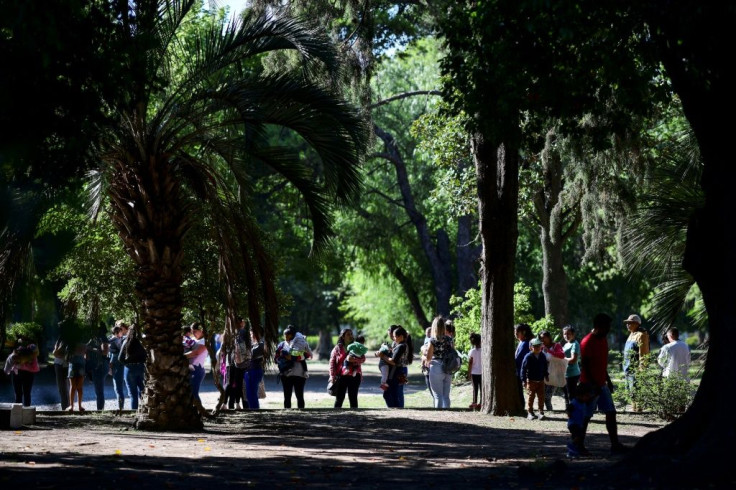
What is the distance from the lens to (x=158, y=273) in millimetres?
13547

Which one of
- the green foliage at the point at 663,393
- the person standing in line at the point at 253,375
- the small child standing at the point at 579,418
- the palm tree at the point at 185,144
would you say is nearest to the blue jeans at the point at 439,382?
the person standing in line at the point at 253,375

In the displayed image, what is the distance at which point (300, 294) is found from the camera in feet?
212

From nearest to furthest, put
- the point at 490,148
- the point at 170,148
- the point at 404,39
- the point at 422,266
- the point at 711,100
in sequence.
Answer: the point at 711,100, the point at 170,148, the point at 490,148, the point at 404,39, the point at 422,266

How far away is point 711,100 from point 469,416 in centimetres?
887

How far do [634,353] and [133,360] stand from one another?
30.3 ft

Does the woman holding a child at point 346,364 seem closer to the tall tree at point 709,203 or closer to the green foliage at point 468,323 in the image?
the green foliage at point 468,323

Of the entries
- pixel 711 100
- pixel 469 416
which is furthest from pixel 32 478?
pixel 469 416

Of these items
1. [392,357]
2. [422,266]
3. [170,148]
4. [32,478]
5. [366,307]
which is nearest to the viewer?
[32,478]

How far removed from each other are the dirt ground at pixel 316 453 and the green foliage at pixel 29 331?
19.7 ft

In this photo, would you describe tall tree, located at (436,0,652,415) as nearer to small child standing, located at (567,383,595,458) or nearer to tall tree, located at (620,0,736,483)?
tall tree, located at (620,0,736,483)

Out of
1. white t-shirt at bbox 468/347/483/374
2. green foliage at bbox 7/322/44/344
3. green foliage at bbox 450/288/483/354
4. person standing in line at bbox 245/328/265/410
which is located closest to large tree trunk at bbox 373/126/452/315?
green foliage at bbox 450/288/483/354

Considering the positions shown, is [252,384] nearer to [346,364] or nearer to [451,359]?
[346,364]

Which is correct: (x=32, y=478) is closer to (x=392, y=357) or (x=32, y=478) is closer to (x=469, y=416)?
(x=469, y=416)

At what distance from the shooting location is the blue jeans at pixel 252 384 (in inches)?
781
